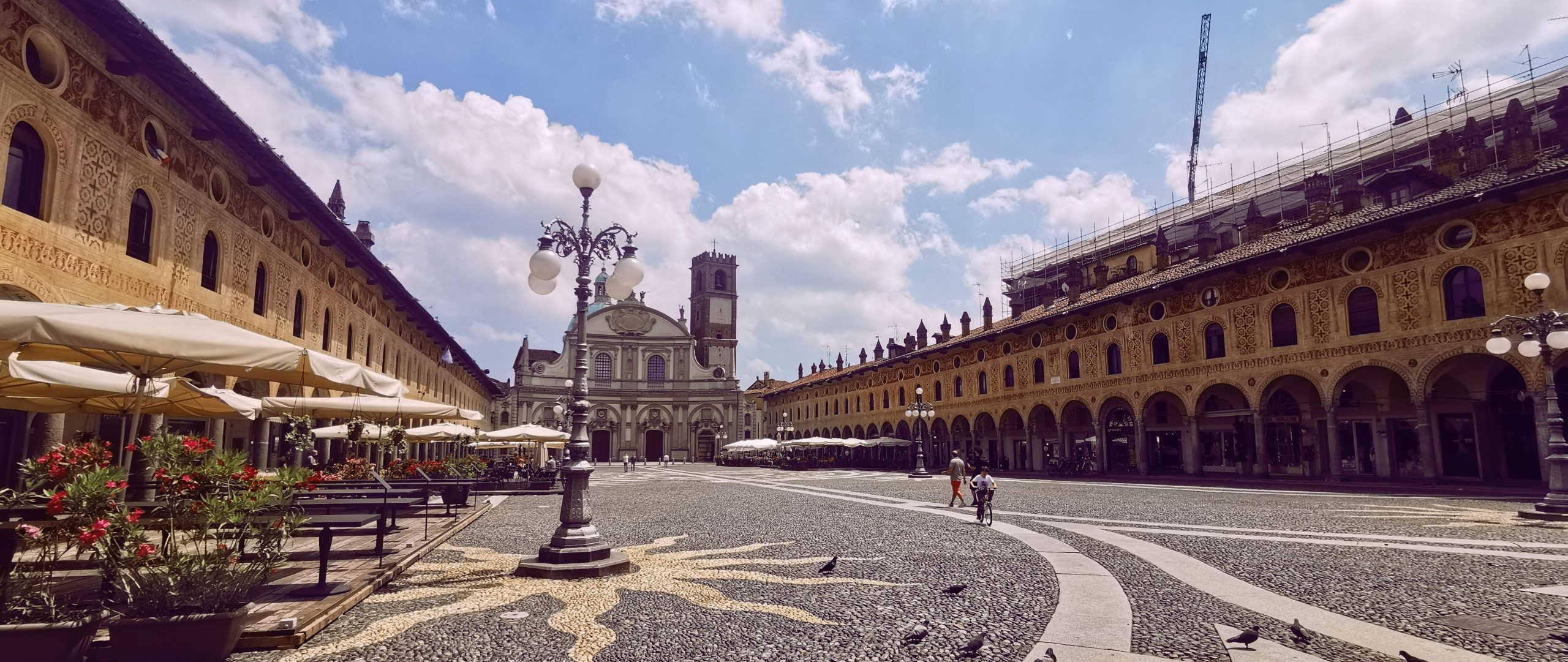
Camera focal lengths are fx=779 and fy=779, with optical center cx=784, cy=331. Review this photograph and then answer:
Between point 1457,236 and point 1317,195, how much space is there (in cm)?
1160

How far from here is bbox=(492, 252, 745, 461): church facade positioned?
75.2m

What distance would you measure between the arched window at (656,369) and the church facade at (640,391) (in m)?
0.06

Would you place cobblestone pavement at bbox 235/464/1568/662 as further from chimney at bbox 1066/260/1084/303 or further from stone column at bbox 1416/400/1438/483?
chimney at bbox 1066/260/1084/303

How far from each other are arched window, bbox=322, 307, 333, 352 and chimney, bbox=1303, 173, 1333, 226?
3325 cm

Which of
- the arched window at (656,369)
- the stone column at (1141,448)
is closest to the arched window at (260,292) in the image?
the stone column at (1141,448)

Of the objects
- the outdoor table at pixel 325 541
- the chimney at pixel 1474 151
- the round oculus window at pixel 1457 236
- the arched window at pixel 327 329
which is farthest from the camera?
the chimney at pixel 1474 151

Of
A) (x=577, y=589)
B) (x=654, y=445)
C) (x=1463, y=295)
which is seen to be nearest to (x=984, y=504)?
(x=577, y=589)

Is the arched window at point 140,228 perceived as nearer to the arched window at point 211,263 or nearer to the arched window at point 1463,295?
the arched window at point 211,263

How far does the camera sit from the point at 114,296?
36.5ft

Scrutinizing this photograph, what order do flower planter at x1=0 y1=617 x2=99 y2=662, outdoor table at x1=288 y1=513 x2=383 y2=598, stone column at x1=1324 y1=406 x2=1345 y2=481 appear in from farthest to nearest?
stone column at x1=1324 y1=406 x2=1345 y2=481 → outdoor table at x1=288 y1=513 x2=383 y2=598 → flower planter at x1=0 y1=617 x2=99 y2=662

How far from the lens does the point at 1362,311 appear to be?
76.2 feet

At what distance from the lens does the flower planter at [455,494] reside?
15.1 meters

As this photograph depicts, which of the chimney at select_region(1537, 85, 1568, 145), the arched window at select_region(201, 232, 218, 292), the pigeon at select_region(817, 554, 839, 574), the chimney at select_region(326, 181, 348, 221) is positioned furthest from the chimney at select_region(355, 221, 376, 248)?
the chimney at select_region(1537, 85, 1568, 145)

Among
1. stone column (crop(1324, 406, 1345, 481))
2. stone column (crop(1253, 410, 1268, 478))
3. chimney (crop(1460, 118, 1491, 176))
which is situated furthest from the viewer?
stone column (crop(1253, 410, 1268, 478))
